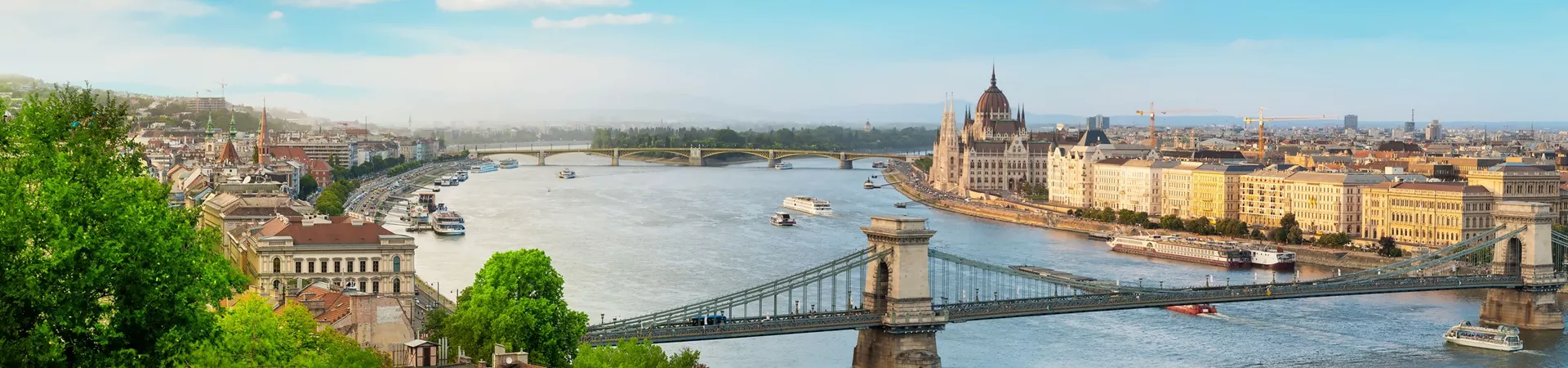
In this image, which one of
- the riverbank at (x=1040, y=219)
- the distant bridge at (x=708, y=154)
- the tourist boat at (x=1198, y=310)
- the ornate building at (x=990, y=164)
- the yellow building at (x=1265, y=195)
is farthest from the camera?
the distant bridge at (x=708, y=154)

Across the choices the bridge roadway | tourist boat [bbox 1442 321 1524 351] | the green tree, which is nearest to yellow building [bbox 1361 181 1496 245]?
the bridge roadway

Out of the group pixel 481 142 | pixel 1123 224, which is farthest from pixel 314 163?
pixel 481 142

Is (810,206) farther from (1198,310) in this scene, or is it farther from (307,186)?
(1198,310)

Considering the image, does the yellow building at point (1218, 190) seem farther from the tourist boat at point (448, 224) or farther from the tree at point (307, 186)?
the tree at point (307, 186)

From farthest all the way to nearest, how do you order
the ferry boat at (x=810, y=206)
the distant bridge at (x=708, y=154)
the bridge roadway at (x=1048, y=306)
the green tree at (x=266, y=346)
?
the distant bridge at (x=708, y=154), the ferry boat at (x=810, y=206), the bridge roadway at (x=1048, y=306), the green tree at (x=266, y=346)

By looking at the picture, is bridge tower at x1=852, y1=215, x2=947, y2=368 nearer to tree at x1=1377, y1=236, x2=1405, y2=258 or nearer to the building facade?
the building facade

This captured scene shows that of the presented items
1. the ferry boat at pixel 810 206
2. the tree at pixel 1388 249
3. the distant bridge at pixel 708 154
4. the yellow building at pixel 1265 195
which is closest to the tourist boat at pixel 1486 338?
the tree at pixel 1388 249
